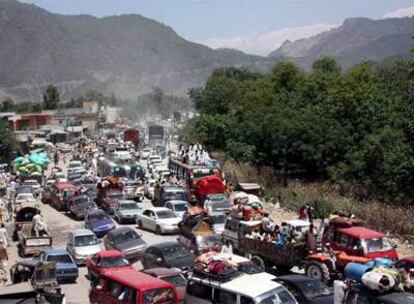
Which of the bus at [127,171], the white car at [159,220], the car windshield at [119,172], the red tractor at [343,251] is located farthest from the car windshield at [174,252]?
the car windshield at [119,172]

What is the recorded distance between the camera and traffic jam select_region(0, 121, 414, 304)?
50.8ft

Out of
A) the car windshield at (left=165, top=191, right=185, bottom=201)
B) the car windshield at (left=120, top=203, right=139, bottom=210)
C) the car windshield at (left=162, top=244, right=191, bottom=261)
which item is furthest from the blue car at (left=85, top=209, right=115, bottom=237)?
the car windshield at (left=162, top=244, right=191, bottom=261)

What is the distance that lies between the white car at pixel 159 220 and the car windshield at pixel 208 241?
742 cm

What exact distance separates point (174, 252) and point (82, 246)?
18.1 ft

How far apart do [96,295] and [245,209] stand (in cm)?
1155

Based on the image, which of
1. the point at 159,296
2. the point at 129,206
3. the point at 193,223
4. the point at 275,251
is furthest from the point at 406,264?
the point at 129,206

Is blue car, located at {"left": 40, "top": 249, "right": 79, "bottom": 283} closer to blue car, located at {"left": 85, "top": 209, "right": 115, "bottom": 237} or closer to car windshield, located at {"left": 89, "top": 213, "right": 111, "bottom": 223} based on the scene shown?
blue car, located at {"left": 85, "top": 209, "right": 115, "bottom": 237}

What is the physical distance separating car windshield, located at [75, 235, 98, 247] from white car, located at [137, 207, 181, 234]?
5425 millimetres

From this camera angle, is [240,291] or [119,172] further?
[119,172]

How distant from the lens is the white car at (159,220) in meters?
31.0

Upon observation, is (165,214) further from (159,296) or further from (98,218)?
(159,296)

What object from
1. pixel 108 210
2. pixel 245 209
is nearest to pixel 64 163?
pixel 108 210

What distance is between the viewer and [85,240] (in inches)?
1025

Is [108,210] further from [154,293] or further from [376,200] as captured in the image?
[154,293]
